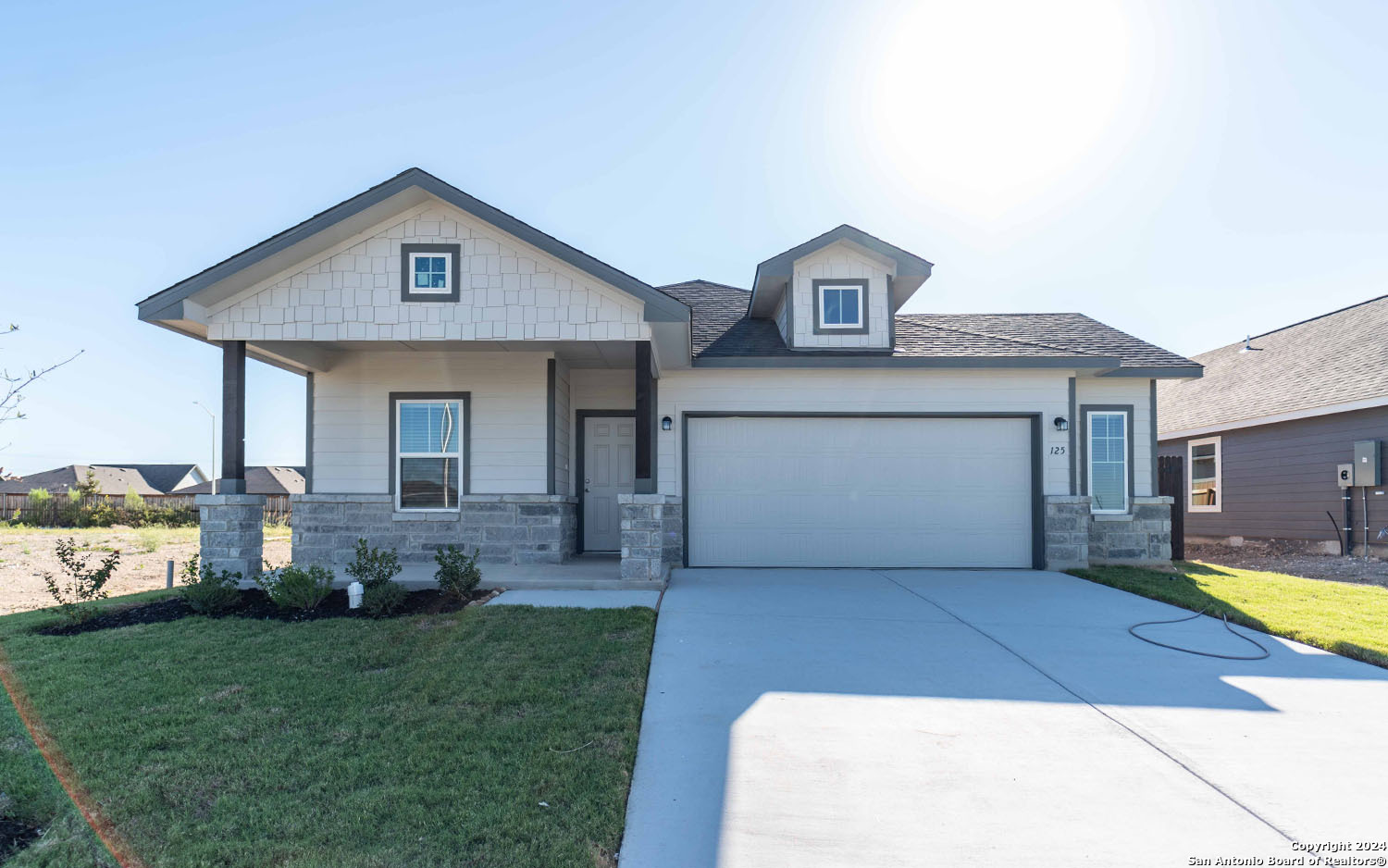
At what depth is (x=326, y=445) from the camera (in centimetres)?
1034

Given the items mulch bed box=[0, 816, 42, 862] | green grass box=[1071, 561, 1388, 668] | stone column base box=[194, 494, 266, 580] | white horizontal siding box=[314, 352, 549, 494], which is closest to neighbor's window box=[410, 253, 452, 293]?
white horizontal siding box=[314, 352, 549, 494]

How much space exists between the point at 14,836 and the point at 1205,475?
19713 mm

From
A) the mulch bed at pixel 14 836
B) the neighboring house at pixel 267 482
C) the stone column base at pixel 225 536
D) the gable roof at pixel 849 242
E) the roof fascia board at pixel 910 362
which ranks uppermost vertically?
the gable roof at pixel 849 242

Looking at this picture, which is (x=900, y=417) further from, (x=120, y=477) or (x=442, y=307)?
(x=120, y=477)

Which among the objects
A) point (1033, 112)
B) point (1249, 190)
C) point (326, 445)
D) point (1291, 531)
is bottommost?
point (1291, 531)

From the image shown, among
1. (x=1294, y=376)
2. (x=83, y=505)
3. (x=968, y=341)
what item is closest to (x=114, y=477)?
(x=83, y=505)

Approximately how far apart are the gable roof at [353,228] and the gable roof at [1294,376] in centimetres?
1236

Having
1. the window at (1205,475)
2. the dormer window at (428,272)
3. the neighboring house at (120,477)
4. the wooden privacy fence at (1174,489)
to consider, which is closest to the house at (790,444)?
the dormer window at (428,272)

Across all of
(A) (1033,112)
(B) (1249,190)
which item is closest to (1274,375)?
(B) (1249,190)

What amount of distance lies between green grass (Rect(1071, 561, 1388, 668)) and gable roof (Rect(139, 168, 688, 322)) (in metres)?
6.13

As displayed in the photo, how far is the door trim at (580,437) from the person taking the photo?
37.5 ft

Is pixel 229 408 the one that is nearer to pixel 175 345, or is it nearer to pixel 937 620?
pixel 175 345

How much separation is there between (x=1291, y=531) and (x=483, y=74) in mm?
16111

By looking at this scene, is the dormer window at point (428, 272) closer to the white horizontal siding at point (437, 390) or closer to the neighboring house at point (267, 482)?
the white horizontal siding at point (437, 390)
